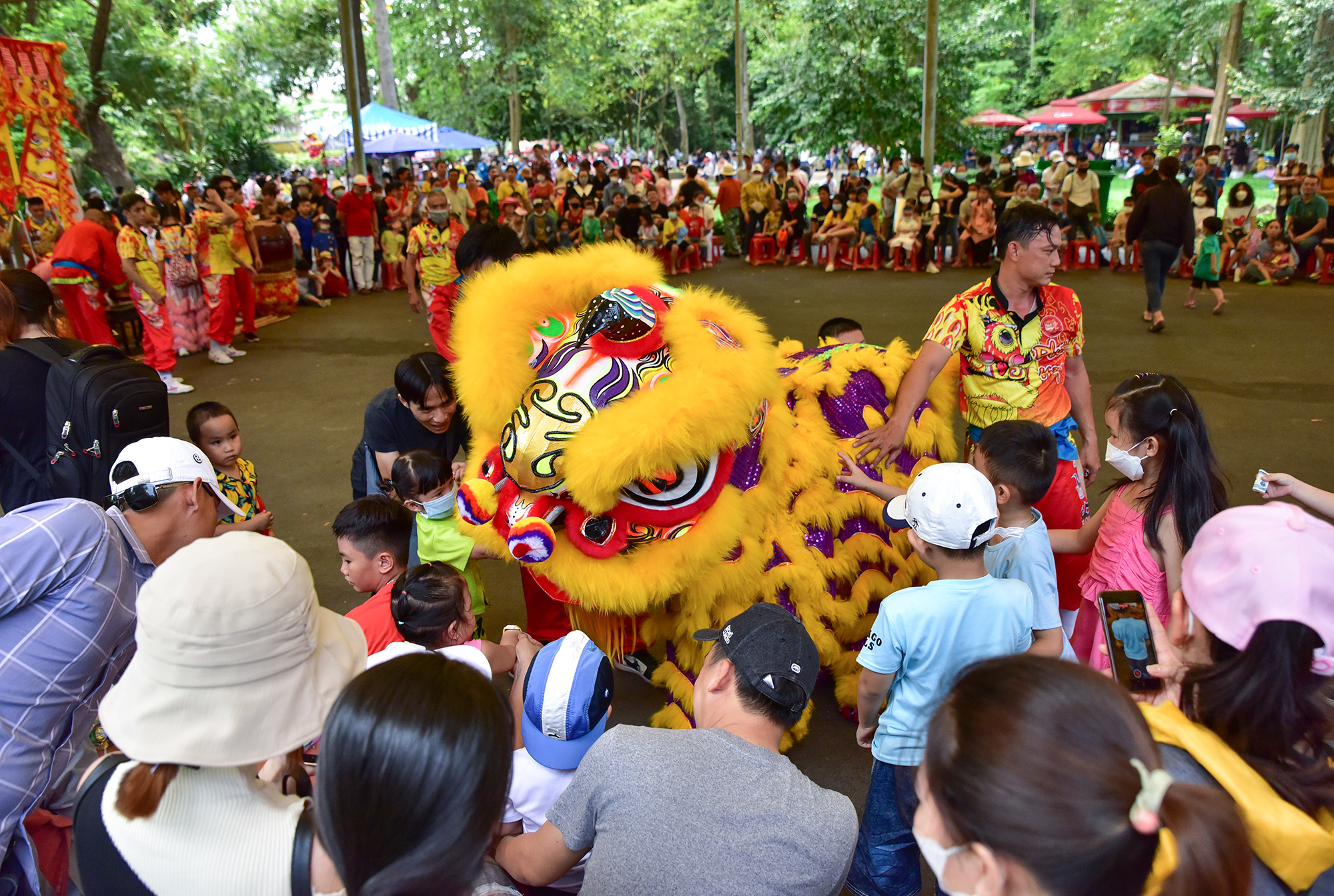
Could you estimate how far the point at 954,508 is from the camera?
1995 mm

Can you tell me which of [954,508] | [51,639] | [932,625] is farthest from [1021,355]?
[51,639]

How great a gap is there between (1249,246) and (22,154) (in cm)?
1314

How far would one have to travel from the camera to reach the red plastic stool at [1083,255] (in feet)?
39.4

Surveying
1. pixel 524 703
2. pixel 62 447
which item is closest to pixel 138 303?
pixel 62 447

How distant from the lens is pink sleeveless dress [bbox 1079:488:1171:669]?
2.34m

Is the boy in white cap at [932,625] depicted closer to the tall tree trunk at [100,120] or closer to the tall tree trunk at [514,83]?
the tall tree trunk at [100,120]

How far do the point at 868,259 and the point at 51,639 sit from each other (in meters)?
12.5

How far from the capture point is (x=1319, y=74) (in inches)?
667

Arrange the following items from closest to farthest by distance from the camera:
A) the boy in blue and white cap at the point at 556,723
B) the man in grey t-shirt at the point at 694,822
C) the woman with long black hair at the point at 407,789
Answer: the woman with long black hair at the point at 407,789, the man in grey t-shirt at the point at 694,822, the boy in blue and white cap at the point at 556,723

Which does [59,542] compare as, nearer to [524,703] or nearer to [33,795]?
[33,795]

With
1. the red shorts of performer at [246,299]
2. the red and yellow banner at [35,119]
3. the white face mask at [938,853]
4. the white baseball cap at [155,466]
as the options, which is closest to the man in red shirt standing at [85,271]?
the red and yellow banner at [35,119]

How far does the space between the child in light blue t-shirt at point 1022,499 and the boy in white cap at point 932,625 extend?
0.33 meters

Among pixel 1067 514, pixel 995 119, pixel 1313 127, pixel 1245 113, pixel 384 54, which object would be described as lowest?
pixel 1067 514

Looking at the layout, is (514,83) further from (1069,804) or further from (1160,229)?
(1069,804)
